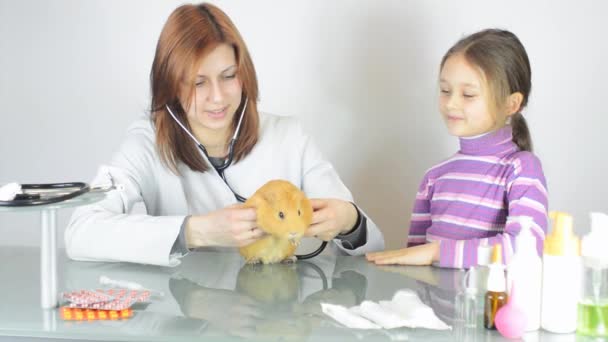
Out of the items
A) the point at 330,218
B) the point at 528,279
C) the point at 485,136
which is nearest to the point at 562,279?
the point at 528,279

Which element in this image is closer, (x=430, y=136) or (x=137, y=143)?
(x=137, y=143)

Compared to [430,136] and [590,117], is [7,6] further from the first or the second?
[590,117]

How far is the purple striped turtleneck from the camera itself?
73.9 inches

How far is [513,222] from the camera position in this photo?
1.80 m

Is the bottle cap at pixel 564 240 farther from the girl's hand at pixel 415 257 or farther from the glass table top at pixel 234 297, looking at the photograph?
the girl's hand at pixel 415 257

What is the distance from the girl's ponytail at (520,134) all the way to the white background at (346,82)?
63cm

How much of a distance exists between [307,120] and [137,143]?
856 millimetres

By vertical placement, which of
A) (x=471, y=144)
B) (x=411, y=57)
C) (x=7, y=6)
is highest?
(x=7, y=6)

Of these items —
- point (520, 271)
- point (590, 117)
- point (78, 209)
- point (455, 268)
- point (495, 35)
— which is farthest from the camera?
point (590, 117)

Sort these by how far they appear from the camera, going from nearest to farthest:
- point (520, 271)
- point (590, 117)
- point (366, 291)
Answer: point (520, 271)
point (366, 291)
point (590, 117)

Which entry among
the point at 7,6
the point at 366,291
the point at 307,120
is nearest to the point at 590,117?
the point at 307,120

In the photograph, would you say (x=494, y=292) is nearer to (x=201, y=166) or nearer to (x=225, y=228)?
(x=225, y=228)

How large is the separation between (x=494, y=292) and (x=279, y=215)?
0.52 meters

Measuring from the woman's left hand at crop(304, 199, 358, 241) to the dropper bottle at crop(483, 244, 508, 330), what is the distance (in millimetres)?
539
